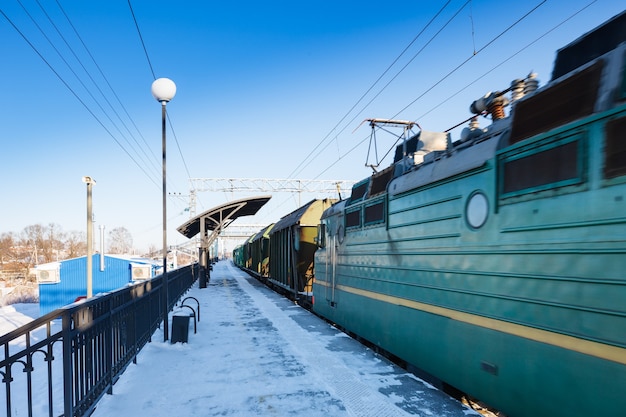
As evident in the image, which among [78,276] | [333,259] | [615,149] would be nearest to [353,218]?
[333,259]

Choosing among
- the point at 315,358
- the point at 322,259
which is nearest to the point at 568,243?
the point at 315,358

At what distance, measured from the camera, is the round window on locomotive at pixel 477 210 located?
4184 mm

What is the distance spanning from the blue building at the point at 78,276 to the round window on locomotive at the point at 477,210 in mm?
27393

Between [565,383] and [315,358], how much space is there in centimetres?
443

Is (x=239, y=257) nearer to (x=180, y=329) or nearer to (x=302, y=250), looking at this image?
(x=302, y=250)

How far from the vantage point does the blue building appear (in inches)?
1072

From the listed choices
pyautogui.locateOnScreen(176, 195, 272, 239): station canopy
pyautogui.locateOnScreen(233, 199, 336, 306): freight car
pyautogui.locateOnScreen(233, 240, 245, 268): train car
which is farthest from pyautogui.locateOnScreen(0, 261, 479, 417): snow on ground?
pyautogui.locateOnScreen(233, 240, 245, 268): train car

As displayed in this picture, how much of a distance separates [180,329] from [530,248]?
6.75 metres

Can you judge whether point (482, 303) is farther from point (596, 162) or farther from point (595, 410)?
point (596, 162)

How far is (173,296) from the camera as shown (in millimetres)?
12961

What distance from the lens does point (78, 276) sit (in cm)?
2847

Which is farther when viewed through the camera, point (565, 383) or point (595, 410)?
point (565, 383)

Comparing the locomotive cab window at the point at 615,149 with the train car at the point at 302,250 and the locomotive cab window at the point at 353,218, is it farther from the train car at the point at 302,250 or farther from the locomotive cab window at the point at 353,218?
the train car at the point at 302,250

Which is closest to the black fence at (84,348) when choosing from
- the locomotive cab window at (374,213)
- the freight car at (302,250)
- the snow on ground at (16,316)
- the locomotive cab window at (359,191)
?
the locomotive cab window at (374,213)
